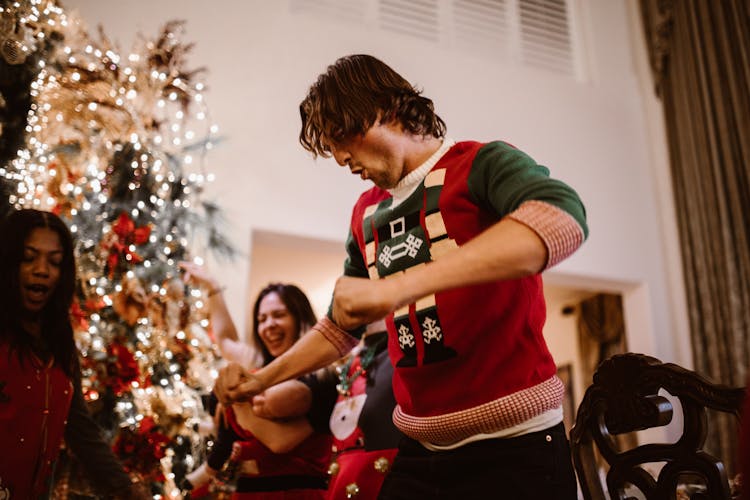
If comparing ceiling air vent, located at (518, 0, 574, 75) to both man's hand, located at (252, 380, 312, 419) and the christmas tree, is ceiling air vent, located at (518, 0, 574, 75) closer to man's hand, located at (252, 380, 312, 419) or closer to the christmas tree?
the christmas tree

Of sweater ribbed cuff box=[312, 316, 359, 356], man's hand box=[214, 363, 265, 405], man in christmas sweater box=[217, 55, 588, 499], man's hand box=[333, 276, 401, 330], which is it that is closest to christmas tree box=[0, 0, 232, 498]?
man's hand box=[214, 363, 265, 405]

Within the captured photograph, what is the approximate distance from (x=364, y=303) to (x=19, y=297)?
Answer: 1.21m

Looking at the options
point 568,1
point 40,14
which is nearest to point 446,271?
point 40,14

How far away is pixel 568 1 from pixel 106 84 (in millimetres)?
4071

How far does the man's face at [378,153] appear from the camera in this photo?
3.50 feet

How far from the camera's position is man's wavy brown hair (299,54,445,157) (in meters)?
1.06

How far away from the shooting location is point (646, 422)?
1.03 metres

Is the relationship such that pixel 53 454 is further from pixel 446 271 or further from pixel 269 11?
pixel 269 11

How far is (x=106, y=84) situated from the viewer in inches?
117

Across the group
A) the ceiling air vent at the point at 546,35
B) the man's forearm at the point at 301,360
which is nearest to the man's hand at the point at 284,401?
the man's forearm at the point at 301,360

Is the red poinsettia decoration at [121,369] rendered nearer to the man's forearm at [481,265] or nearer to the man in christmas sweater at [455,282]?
the man in christmas sweater at [455,282]

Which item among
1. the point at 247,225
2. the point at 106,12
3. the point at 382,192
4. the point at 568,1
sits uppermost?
the point at 568,1

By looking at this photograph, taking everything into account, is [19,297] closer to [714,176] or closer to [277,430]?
[277,430]

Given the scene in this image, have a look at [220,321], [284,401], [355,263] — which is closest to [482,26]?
[220,321]
